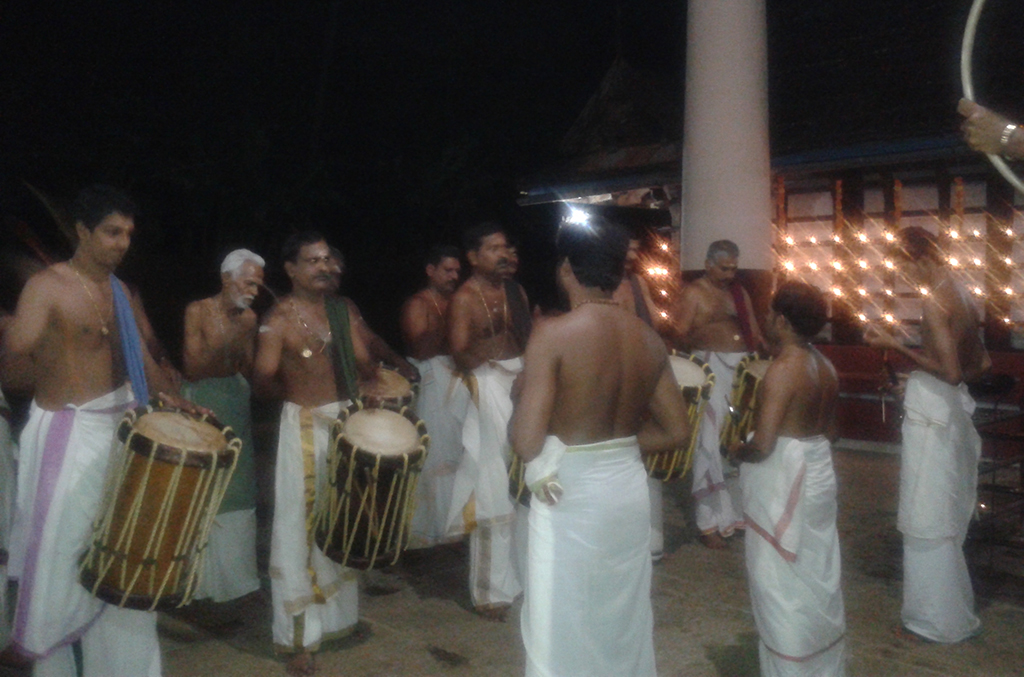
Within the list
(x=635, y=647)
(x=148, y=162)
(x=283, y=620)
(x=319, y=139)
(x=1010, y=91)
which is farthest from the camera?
(x=319, y=139)

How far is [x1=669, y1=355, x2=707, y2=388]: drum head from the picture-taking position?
5.02 m

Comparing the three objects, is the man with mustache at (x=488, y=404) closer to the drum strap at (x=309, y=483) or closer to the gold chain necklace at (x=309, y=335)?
the gold chain necklace at (x=309, y=335)

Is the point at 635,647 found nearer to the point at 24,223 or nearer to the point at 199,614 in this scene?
the point at 199,614

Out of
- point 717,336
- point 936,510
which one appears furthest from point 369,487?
Result: point 717,336

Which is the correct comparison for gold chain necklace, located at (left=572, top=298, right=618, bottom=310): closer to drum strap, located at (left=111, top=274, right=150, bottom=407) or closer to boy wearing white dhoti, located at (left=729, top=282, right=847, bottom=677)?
boy wearing white dhoti, located at (left=729, top=282, right=847, bottom=677)

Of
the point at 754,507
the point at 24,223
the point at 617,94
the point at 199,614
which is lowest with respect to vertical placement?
the point at 199,614

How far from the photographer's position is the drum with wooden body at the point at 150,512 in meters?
3.24

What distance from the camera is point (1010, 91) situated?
28.2ft

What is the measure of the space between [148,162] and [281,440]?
7748mm

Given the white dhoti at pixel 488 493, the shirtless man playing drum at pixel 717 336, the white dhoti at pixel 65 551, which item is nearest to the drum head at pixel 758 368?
the shirtless man playing drum at pixel 717 336

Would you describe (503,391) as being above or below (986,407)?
above

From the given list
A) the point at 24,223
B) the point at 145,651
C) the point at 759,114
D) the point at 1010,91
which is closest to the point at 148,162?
the point at 24,223

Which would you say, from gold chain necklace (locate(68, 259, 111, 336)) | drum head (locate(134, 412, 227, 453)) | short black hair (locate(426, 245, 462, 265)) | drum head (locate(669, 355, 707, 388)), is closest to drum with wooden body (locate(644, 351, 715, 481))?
drum head (locate(669, 355, 707, 388))

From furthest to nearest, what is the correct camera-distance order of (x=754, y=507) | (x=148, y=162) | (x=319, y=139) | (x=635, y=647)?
(x=319, y=139)
(x=148, y=162)
(x=754, y=507)
(x=635, y=647)
